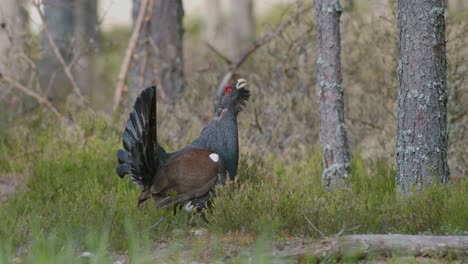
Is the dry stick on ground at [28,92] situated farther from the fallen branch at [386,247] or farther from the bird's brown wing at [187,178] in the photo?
the fallen branch at [386,247]

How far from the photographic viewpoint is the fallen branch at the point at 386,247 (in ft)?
15.6

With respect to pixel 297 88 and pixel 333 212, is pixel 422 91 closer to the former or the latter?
pixel 333 212

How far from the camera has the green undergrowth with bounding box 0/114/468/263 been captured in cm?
538

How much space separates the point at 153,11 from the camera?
10.6 m

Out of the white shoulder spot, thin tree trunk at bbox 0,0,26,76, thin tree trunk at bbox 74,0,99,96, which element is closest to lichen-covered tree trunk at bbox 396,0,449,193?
the white shoulder spot

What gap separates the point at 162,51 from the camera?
34.9ft

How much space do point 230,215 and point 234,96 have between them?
1.56 m

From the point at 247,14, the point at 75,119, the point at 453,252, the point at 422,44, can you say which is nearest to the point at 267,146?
the point at 75,119

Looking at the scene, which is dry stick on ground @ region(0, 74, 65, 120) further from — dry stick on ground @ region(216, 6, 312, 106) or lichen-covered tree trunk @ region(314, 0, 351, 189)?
lichen-covered tree trunk @ region(314, 0, 351, 189)

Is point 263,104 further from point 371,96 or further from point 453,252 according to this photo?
point 453,252

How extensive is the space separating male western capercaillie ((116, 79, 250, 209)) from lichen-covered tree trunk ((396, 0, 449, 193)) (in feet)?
4.92

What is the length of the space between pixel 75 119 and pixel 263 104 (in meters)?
2.33

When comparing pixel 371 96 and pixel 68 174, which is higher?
pixel 371 96

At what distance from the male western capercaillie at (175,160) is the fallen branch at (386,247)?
67.2 inches
